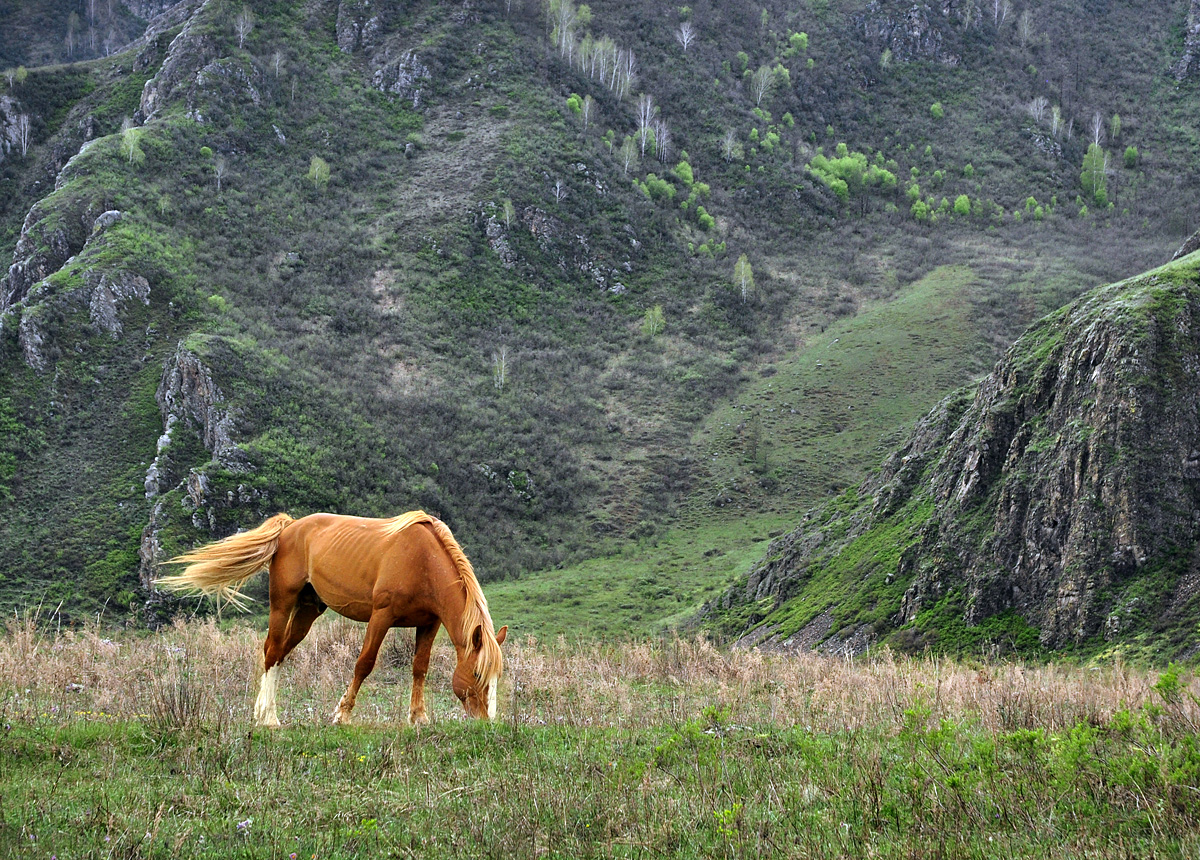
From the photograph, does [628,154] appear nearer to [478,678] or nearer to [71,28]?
[478,678]

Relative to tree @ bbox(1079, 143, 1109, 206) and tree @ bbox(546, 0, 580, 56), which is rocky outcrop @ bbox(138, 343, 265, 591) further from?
tree @ bbox(1079, 143, 1109, 206)

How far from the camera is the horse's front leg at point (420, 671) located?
8531 millimetres

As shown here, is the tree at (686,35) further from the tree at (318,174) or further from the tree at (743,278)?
the tree at (318,174)

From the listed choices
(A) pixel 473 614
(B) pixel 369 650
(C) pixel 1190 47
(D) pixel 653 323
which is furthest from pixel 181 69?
(C) pixel 1190 47

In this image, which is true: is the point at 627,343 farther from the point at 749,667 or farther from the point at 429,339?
the point at 749,667

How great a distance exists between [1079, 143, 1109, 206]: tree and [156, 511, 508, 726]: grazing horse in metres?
122

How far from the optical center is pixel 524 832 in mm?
5094

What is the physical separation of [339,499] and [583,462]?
2016 centimetres

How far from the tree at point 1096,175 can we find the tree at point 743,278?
5117 centimetres

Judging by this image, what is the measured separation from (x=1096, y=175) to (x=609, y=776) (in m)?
128

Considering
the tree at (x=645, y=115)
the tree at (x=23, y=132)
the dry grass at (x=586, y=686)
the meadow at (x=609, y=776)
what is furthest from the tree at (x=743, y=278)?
the meadow at (x=609, y=776)

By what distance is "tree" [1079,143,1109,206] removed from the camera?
11044 cm

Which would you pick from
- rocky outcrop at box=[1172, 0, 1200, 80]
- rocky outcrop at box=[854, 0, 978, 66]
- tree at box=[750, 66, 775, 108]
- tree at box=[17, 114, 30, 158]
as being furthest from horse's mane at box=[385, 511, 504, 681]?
rocky outcrop at box=[1172, 0, 1200, 80]

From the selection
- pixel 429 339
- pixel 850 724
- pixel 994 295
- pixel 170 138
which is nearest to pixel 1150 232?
pixel 994 295
